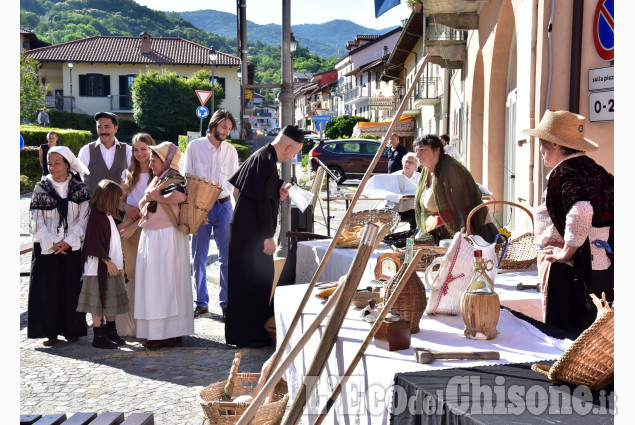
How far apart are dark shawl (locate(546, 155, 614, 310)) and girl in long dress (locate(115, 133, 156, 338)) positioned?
3.90m

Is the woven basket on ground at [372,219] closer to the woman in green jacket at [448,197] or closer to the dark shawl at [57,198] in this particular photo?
the woman in green jacket at [448,197]

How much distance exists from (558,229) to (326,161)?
2466cm

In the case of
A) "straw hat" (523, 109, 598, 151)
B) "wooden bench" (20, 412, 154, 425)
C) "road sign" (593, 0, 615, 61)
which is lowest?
"wooden bench" (20, 412, 154, 425)

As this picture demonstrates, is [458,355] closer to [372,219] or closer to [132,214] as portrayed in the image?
[372,219]

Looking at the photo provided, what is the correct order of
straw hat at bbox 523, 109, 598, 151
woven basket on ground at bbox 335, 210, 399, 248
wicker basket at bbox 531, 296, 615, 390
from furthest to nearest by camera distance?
woven basket on ground at bbox 335, 210, 399, 248 → straw hat at bbox 523, 109, 598, 151 → wicker basket at bbox 531, 296, 615, 390

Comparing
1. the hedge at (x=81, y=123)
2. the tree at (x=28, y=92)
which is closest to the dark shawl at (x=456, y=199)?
the tree at (x=28, y=92)

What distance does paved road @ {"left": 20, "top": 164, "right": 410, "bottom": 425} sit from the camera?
4.50 metres

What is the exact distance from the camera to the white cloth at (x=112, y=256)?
5.97 metres

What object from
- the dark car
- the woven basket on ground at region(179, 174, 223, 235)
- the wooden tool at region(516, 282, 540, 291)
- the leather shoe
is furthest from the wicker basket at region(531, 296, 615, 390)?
the dark car

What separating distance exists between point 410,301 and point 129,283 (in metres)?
3.95

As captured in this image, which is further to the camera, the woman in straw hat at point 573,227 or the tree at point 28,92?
the tree at point 28,92

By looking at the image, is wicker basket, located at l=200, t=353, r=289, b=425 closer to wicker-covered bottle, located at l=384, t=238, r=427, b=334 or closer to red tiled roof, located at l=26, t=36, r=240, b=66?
wicker-covered bottle, located at l=384, t=238, r=427, b=334

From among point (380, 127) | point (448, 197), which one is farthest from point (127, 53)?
point (448, 197)

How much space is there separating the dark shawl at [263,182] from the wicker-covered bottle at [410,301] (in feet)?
8.87
